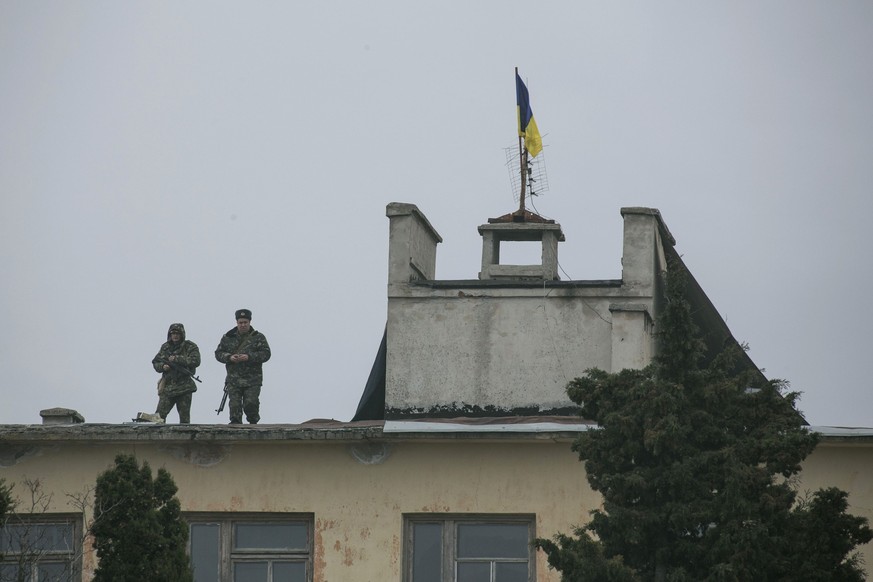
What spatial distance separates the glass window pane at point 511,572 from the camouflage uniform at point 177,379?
6.63m

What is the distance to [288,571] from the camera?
22.8 m

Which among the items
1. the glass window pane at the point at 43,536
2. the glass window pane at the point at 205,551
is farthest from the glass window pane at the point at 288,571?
the glass window pane at the point at 43,536

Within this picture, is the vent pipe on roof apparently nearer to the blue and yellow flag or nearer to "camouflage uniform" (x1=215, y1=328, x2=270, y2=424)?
"camouflage uniform" (x1=215, y1=328, x2=270, y2=424)

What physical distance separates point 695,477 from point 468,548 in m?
5.74

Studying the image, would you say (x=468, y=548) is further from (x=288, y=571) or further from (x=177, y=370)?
(x=177, y=370)

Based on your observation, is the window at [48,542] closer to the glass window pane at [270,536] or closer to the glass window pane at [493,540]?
the glass window pane at [270,536]

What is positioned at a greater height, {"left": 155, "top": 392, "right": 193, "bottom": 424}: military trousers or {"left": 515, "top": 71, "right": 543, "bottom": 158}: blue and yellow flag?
{"left": 515, "top": 71, "right": 543, "bottom": 158}: blue and yellow flag

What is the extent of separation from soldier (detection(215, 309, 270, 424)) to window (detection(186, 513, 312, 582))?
3.97 m

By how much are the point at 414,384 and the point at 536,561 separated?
5.15 m

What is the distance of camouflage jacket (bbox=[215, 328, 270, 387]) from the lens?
26953 millimetres

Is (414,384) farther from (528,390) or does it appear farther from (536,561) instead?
(536,561)

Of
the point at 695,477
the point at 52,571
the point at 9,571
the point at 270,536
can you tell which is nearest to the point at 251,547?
the point at 270,536

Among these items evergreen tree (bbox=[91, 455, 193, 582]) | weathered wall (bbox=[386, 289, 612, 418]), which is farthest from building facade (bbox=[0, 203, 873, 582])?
weathered wall (bbox=[386, 289, 612, 418])

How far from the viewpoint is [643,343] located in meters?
26.2
